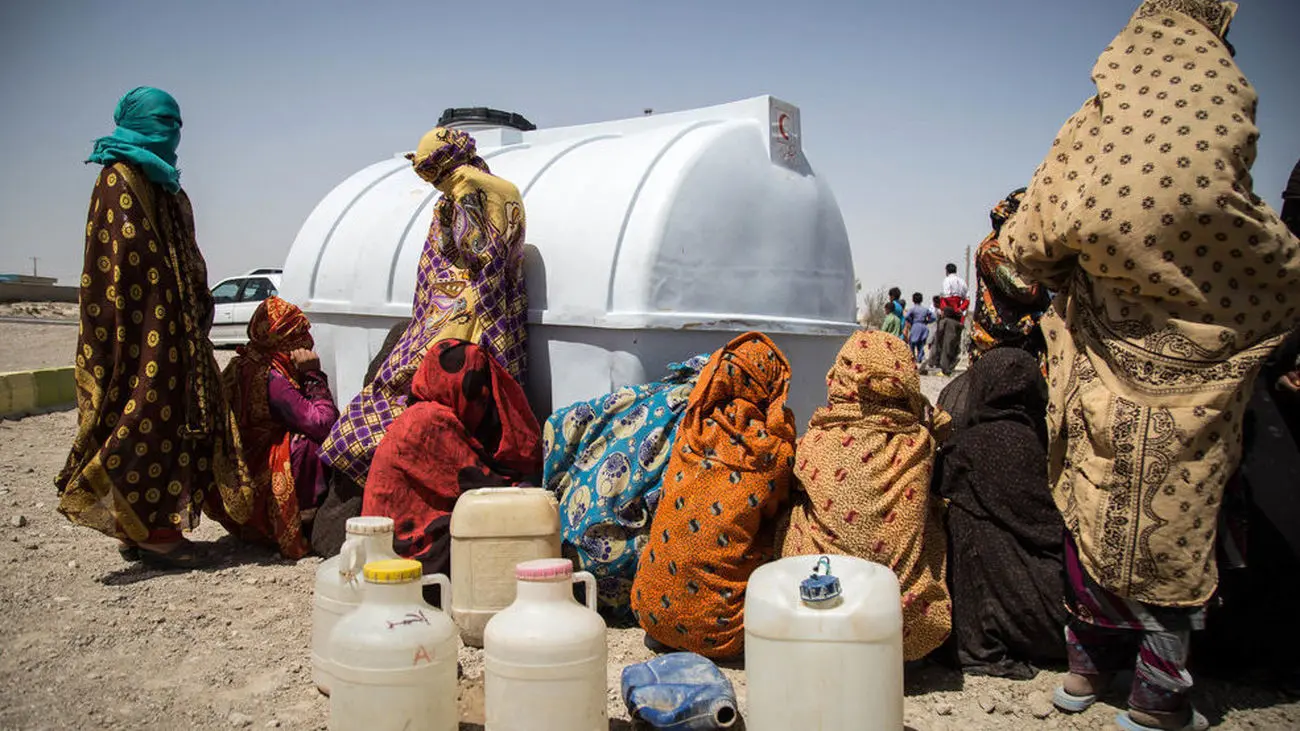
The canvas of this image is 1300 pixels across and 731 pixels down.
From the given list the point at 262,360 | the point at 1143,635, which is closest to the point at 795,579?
the point at 1143,635

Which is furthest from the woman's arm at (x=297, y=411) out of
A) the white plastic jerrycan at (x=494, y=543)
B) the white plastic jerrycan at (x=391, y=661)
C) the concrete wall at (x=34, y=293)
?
the concrete wall at (x=34, y=293)

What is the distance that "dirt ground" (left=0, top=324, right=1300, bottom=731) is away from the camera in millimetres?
3061

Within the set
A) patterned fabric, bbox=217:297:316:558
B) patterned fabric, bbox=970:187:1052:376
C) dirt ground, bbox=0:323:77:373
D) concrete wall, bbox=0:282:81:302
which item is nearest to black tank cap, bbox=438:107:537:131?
patterned fabric, bbox=217:297:316:558

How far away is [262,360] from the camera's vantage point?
5.07 metres

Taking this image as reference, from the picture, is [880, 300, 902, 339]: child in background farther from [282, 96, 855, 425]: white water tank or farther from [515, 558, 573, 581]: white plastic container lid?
[515, 558, 573, 581]: white plastic container lid

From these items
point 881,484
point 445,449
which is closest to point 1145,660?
point 881,484

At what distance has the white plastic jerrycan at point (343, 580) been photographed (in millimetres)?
2873

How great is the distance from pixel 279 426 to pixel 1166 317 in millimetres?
4092

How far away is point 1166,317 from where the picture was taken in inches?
112

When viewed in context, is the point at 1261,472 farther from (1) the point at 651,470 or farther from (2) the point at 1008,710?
(1) the point at 651,470

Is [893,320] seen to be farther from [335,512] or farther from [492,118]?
[335,512]

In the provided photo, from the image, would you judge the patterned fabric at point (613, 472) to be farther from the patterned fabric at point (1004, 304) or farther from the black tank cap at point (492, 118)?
the black tank cap at point (492, 118)

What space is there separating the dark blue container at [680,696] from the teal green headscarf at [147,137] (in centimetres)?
333

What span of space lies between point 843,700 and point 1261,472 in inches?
70.1
